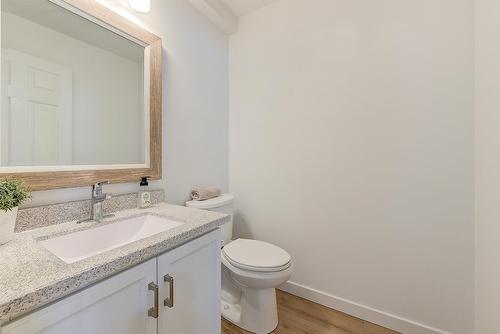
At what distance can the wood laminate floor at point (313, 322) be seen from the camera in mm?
1351

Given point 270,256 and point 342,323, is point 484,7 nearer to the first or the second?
point 270,256

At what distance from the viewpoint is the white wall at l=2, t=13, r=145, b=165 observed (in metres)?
→ 0.89

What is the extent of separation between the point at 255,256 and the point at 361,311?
2.70 ft

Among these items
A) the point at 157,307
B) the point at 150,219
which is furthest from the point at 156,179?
the point at 157,307

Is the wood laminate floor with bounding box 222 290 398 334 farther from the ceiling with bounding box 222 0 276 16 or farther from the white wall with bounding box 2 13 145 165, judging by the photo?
the ceiling with bounding box 222 0 276 16

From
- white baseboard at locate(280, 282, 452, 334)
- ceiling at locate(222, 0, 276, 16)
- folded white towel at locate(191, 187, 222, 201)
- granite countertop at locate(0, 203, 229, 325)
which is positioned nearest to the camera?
granite countertop at locate(0, 203, 229, 325)

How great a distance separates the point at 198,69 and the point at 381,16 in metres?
1.26

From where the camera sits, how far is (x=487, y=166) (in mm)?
996

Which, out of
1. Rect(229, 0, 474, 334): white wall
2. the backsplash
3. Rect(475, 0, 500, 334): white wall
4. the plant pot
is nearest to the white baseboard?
Rect(229, 0, 474, 334): white wall

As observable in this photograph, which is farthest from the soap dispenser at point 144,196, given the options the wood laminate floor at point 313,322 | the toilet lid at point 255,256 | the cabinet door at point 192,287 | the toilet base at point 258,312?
the wood laminate floor at point 313,322

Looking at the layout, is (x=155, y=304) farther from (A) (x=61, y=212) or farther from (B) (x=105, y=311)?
(A) (x=61, y=212)

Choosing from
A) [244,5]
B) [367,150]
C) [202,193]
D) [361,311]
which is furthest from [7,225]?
[244,5]

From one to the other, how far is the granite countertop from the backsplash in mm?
34

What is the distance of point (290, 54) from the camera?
1681 mm
